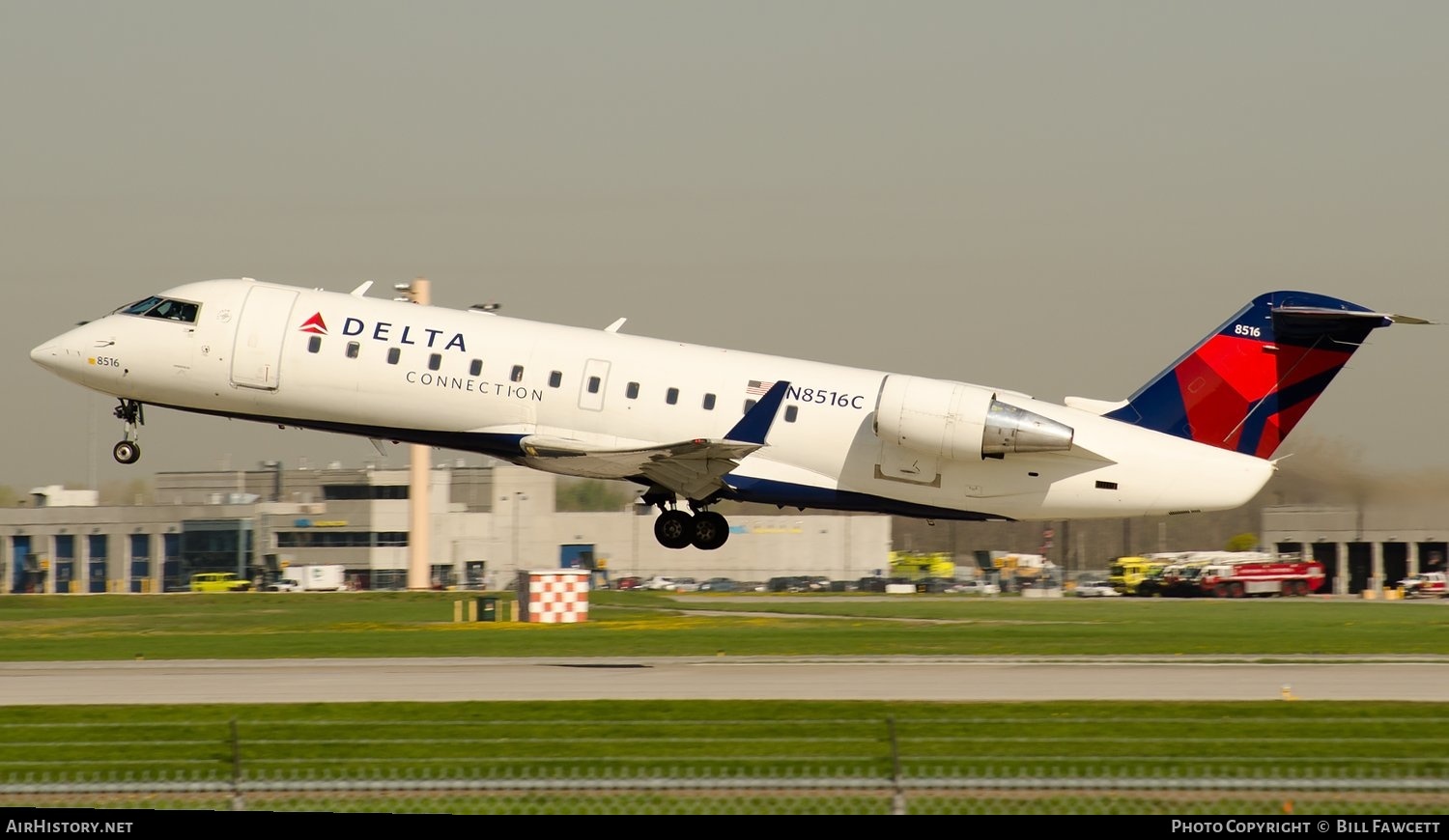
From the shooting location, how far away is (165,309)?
95.8ft

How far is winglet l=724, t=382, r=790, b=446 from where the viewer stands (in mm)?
27125

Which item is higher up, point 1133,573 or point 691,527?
point 691,527

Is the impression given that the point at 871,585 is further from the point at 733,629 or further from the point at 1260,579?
the point at 733,629

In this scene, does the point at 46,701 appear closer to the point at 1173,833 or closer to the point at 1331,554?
the point at 1173,833

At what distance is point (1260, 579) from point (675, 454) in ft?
151

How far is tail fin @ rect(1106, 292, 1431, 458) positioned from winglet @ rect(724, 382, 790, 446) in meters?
6.83

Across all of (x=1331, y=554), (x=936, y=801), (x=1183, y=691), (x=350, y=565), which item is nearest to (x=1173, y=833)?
(x=936, y=801)

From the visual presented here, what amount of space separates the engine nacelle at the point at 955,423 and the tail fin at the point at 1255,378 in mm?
2710

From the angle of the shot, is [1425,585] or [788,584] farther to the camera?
[788,584]

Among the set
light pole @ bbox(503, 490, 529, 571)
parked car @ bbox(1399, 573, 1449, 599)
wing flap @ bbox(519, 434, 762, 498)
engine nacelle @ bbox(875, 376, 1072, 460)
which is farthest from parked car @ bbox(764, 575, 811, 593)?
engine nacelle @ bbox(875, 376, 1072, 460)

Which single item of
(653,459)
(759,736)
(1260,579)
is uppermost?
(653,459)

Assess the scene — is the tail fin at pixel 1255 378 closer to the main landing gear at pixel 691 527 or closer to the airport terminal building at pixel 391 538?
the main landing gear at pixel 691 527

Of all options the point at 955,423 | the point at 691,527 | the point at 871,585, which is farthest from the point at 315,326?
the point at 871,585

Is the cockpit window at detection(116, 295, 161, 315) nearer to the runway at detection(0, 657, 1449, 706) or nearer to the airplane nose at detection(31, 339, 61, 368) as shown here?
the airplane nose at detection(31, 339, 61, 368)
